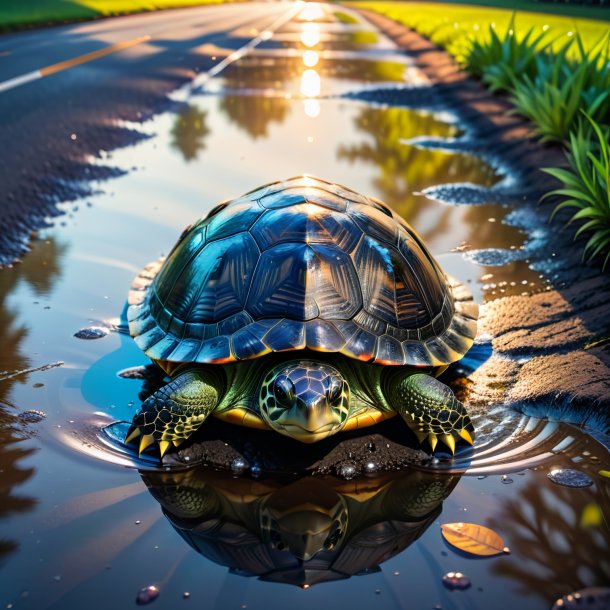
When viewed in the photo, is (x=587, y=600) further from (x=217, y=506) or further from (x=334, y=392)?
(x=217, y=506)

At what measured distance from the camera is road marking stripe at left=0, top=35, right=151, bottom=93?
Answer: 10984 millimetres

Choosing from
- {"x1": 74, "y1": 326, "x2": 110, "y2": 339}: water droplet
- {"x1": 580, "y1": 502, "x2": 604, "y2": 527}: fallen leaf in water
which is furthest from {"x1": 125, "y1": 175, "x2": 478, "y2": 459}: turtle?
{"x1": 580, "y1": 502, "x2": 604, "y2": 527}: fallen leaf in water

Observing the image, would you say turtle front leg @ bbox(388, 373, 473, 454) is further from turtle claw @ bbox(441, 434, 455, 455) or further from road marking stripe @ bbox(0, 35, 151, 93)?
road marking stripe @ bbox(0, 35, 151, 93)

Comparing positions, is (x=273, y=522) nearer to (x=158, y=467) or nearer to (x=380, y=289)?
(x=158, y=467)

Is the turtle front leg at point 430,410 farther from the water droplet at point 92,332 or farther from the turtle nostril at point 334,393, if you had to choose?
the water droplet at point 92,332

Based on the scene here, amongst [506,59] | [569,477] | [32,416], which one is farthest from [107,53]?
[569,477]

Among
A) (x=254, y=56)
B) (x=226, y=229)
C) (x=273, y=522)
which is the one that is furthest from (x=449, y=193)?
(x=254, y=56)

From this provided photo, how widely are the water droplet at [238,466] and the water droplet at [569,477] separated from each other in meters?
1.34

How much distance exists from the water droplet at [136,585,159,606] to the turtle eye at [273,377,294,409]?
88 cm

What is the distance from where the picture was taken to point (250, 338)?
125 inches

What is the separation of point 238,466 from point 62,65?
1205cm

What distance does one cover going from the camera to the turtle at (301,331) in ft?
10.2

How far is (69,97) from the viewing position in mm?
10414

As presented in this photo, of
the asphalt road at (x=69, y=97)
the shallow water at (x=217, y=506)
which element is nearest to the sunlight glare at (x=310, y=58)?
the asphalt road at (x=69, y=97)
